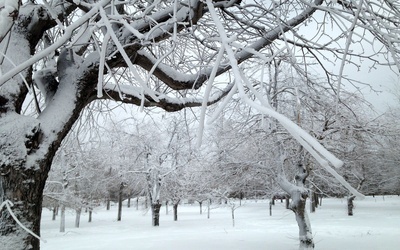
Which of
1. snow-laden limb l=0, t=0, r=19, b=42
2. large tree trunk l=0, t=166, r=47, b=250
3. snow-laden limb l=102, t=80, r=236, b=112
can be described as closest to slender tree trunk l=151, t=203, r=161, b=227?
snow-laden limb l=102, t=80, r=236, b=112

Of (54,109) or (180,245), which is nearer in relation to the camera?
(54,109)

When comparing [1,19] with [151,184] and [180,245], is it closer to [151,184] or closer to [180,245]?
[180,245]

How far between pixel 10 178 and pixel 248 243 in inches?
503

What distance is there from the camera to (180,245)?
13.2 m

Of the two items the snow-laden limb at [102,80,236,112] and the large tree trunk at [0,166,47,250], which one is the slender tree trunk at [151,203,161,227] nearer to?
the snow-laden limb at [102,80,236,112]

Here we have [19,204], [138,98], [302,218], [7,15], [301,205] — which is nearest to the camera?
[7,15]

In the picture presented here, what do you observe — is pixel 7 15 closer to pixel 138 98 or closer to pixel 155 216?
pixel 138 98

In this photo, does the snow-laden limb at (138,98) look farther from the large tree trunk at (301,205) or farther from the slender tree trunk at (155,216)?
the slender tree trunk at (155,216)

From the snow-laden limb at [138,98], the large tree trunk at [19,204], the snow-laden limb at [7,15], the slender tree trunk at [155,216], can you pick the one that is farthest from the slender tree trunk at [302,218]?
the slender tree trunk at [155,216]

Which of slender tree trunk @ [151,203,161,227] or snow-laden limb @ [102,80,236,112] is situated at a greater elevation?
snow-laden limb @ [102,80,236,112]

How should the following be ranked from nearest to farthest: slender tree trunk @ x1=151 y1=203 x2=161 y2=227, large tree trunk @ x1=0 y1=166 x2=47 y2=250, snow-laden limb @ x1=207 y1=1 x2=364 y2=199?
snow-laden limb @ x1=207 y1=1 x2=364 y2=199 < large tree trunk @ x1=0 y1=166 x2=47 y2=250 < slender tree trunk @ x1=151 y1=203 x2=161 y2=227

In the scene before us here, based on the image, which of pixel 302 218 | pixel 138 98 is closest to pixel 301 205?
pixel 302 218

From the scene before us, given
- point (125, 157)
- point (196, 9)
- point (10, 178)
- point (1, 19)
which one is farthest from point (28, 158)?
→ point (125, 157)

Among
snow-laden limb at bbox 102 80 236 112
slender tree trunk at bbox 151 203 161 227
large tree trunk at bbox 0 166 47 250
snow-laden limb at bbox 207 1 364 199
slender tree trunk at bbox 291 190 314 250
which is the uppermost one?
snow-laden limb at bbox 102 80 236 112
